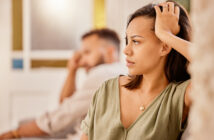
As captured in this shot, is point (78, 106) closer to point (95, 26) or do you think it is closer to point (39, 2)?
point (95, 26)

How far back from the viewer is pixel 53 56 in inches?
132

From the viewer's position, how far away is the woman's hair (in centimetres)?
66

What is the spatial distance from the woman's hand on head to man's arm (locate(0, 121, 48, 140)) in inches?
45.3

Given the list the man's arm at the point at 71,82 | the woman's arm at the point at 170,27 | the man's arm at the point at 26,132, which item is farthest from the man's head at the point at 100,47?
the woman's arm at the point at 170,27

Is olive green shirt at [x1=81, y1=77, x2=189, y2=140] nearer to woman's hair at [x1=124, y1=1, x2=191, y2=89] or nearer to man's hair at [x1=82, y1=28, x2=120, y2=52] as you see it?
woman's hair at [x1=124, y1=1, x2=191, y2=89]

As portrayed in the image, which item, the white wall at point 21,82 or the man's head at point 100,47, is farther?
the white wall at point 21,82

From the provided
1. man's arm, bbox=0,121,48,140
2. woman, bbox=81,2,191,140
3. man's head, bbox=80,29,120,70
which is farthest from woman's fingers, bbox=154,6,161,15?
man's head, bbox=80,29,120,70

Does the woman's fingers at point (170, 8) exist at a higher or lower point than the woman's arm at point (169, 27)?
higher

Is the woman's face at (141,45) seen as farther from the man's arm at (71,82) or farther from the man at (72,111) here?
the man's arm at (71,82)

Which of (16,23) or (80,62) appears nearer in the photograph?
(80,62)

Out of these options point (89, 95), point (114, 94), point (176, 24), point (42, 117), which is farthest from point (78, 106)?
point (176, 24)

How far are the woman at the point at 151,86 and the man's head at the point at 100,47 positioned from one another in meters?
1.21

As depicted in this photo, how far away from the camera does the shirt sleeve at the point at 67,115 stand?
5.25 ft

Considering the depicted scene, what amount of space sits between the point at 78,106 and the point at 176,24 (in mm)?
1025
